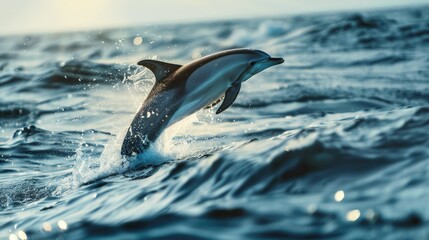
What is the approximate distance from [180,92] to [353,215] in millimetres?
3427

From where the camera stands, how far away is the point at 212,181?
5.48 meters

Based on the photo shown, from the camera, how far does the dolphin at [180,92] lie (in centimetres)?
720

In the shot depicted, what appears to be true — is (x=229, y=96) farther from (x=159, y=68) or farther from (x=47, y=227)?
(x=47, y=227)

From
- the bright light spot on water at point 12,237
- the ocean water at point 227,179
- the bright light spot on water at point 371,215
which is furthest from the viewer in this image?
the bright light spot on water at point 12,237

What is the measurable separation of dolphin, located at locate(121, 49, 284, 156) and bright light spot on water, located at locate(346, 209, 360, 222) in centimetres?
328

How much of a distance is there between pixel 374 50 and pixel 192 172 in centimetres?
2498

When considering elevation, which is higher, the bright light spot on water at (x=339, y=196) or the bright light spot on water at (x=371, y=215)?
the bright light spot on water at (x=339, y=196)

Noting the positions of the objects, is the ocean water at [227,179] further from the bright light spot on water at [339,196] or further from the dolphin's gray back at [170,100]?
the dolphin's gray back at [170,100]

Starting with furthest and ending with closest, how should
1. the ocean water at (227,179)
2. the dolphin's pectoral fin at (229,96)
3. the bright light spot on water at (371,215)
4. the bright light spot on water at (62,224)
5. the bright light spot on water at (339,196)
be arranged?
the dolphin's pectoral fin at (229,96), the bright light spot on water at (62,224), the bright light spot on water at (339,196), the ocean water at (227,179), the bright light spot on water at (371,215)

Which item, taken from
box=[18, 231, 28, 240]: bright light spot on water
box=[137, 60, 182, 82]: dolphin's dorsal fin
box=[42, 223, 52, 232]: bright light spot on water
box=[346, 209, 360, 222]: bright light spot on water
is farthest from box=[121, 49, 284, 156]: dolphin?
box=[346, 209, 360, 222]: bright light spot on water

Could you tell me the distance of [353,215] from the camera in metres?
4.15

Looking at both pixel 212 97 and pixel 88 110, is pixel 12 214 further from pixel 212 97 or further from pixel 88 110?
pixel 88 110

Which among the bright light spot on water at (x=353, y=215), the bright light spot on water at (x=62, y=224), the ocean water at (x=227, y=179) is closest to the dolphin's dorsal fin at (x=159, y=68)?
the ocean water at (x=227, y=179)

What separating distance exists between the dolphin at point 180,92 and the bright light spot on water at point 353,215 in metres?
Answer: 3.28
